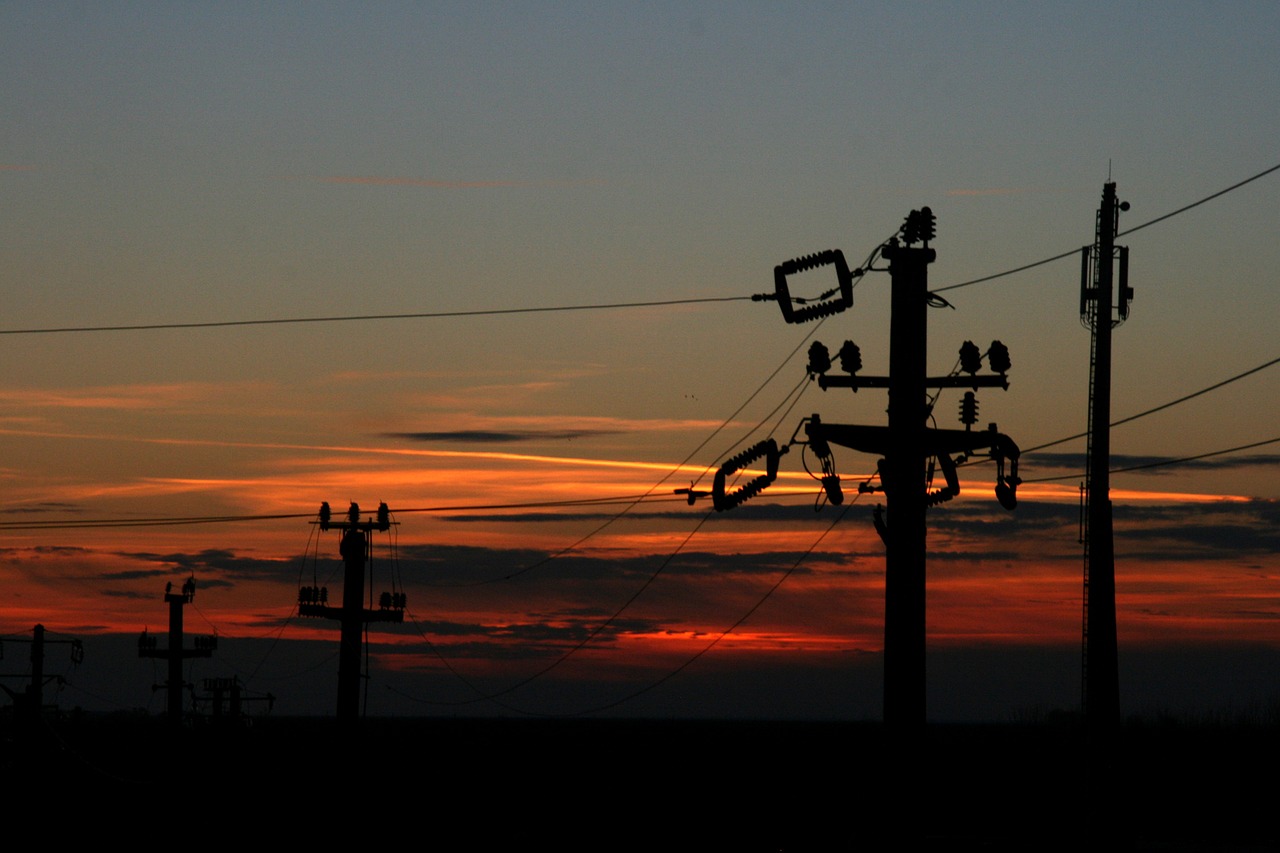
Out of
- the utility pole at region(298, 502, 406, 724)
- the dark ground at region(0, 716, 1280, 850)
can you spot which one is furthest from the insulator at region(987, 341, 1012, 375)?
the utility pole at region(298, 502, 406, 724)

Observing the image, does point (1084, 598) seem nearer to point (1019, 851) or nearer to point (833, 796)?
point (1019, 851)

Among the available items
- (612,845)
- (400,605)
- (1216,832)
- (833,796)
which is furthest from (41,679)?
(833,796)

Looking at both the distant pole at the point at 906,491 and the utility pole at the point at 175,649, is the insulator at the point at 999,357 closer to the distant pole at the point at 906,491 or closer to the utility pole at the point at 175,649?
the distant pole at the point at 906,491

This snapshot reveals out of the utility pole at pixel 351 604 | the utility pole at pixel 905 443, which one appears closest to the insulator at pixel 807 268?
the utility pole at pixel 905 443

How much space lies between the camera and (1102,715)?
31.1 m

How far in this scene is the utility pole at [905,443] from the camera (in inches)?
1043

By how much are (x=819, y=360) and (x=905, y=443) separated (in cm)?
209

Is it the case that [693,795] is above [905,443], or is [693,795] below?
below

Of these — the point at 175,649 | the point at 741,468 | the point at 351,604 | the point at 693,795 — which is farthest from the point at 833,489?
the point at 693,795

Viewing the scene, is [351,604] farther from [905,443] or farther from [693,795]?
[693,795]

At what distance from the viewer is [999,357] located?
28516 mm

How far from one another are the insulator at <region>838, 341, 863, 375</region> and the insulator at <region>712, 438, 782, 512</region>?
1.94 m

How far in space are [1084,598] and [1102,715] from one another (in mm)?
2564

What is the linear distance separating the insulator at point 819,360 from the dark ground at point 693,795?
5.90 m
